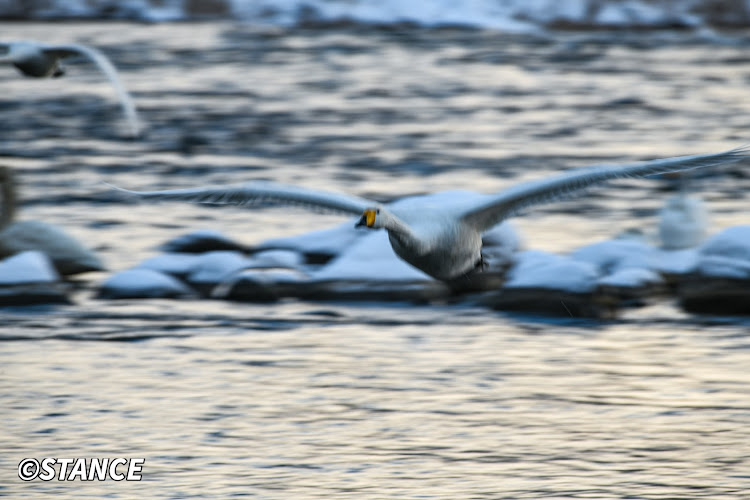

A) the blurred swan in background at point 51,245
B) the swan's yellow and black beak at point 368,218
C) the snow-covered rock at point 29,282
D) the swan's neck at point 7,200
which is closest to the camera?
the swan's yellow and black beak at point 368,218

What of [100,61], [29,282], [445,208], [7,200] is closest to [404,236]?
[445,208]

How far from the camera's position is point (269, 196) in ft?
39.1

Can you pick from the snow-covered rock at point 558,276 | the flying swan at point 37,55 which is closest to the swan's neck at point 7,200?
the flying swan at point 37,55

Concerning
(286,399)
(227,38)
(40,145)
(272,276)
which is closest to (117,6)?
(227,38)

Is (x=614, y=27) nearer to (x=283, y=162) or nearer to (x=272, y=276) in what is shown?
(x=283, y=162)

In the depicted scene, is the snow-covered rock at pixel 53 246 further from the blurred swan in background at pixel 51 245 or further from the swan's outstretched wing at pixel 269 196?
the swan's outstretched wing at pixel 269 196

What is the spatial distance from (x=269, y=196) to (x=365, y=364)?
3.14 m

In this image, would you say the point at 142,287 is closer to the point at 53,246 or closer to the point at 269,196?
the point at 53,246

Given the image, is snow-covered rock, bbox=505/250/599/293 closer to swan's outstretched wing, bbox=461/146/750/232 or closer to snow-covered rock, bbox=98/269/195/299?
snow-covered rock, bbox=98/269/195/299

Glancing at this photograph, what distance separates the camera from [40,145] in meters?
27.7

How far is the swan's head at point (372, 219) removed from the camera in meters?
10.2

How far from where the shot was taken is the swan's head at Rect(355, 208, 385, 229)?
10188mm

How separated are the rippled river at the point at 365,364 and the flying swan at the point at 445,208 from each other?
177 cm

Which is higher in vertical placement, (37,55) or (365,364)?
(37,55)
